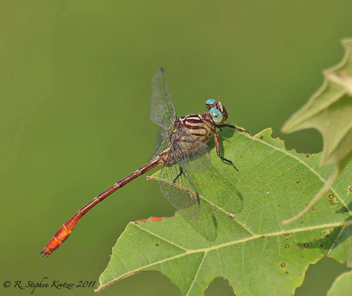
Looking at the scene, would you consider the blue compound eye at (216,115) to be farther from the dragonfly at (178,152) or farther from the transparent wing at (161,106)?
the transparent wing at (161,106)

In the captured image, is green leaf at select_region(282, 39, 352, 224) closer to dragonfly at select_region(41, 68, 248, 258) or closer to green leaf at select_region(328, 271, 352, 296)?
green leaf at select_region(328, 271, 352, 296)

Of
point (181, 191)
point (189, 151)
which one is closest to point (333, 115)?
point (181, 191)

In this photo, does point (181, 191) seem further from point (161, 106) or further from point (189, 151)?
point (161, 106)

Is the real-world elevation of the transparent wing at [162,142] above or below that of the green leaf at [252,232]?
above

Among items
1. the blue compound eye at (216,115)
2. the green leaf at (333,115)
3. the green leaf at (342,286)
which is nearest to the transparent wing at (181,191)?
the blue compound eye at (216,115)

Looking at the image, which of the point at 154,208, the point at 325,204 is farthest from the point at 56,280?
the point at 325,204
